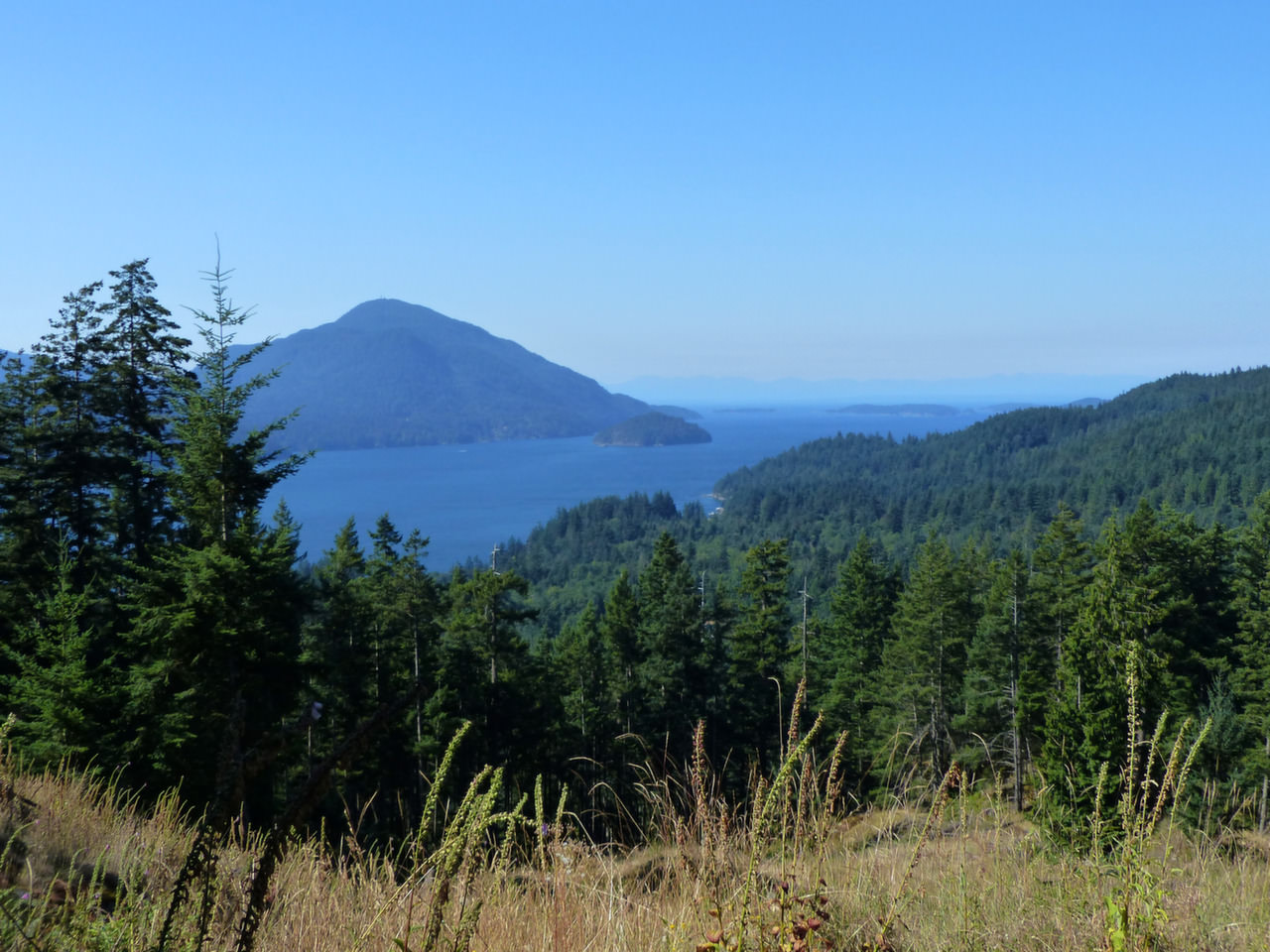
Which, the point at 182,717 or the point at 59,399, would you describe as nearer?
the point at 182,717

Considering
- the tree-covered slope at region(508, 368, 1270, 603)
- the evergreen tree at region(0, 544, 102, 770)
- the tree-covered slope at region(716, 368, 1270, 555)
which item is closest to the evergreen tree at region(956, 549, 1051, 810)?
the evergreen tree at region(0, 544, 102, 770)

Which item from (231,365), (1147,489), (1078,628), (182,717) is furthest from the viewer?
(1147,489)

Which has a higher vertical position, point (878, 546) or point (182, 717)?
point (182, 717)

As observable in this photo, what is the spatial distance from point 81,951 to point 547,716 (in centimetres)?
2356

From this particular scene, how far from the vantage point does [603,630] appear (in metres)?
29.4

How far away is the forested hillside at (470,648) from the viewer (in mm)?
10680

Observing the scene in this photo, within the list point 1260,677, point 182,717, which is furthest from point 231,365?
→ point 1260,677

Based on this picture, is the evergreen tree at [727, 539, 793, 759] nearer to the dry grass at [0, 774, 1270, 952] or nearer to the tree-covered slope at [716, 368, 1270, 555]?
the dry grass at [0, 774, 1270, 952]

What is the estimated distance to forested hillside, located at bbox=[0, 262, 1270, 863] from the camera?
1068 cm

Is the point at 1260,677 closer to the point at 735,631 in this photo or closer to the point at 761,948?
the point at 735,631

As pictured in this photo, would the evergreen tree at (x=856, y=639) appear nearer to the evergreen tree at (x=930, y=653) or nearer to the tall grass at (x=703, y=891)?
the evergreen tree at (x=930, y=653)

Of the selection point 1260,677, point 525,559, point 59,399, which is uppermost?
point 59,399

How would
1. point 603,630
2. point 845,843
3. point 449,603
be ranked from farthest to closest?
1. point 603,630
2. point 449,603
3. point 845,843

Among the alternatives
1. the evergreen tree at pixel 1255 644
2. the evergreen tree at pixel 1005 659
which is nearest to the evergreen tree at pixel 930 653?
the evergreen tree at pixel 1005 659
